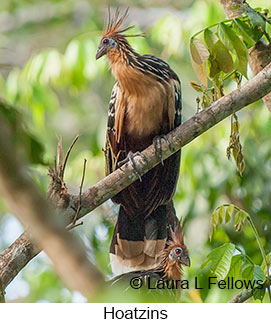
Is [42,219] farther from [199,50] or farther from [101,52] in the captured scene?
[101,52]

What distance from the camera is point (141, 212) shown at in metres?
2.35

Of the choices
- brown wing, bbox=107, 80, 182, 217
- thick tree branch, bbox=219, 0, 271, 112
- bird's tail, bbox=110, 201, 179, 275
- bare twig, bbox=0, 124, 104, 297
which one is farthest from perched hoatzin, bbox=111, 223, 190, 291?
bare twig, bbox=0, 124, 104, 297

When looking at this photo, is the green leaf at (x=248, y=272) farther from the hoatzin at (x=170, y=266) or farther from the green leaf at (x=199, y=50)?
the green leaf at (x=199, y=50)

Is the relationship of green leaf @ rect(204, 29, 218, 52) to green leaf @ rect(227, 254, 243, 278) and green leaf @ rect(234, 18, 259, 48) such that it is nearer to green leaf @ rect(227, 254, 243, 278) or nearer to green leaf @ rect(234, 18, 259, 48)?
green leaf @ rect(234, 18, 259, 48)

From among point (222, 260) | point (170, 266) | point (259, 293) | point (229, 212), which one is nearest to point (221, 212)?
point (229, 212)

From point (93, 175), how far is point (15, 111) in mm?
2056

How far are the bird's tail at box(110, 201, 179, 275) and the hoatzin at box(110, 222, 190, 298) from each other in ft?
0.33

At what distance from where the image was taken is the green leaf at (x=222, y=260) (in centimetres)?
164

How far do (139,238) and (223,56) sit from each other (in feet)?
3.08

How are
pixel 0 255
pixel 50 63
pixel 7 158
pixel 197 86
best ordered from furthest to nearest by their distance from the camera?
pixel 50 63 → pixel 197 86 → pixel 0 255 → pixel 7 158

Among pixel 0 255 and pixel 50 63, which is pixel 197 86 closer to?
pixel 0 255

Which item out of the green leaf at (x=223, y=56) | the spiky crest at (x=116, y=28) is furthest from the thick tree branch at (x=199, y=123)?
the spiky crest at (x=116, y=28)

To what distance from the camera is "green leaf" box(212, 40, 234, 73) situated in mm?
1737
